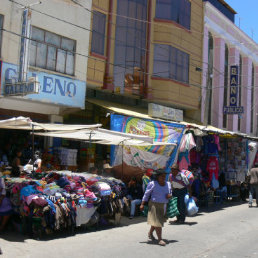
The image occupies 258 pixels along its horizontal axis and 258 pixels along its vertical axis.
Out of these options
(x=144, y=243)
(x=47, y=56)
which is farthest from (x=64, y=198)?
(x=47, y=56)

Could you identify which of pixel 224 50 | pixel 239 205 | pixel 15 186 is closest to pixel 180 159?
pixel 239 205

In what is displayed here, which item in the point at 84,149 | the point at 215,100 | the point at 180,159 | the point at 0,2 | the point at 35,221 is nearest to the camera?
the point at 35,221

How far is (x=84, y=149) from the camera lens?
1683 cm

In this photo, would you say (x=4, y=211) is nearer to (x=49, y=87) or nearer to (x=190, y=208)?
(x=190, y=208)

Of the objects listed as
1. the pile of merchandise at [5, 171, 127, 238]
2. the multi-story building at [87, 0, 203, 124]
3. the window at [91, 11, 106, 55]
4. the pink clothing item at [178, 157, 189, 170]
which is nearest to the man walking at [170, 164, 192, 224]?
the pile of merchandise at [5, 171, 127, 238]

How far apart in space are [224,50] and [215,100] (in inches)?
149

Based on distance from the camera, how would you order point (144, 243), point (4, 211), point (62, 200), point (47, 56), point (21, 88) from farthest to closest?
point (47, 56) < point (21, 88) < point (62, 200) < point (4, 211) < point (144, 243)

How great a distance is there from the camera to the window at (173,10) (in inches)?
829

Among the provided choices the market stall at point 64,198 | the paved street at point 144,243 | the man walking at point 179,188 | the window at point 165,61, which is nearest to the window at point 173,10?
the window at point 165,61

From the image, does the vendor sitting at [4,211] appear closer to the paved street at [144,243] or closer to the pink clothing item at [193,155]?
the paved street at [144,243]

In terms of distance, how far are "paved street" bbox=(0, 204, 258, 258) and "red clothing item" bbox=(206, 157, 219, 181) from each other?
4820mm

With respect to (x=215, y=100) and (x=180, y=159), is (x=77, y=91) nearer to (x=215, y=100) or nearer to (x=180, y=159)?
(x=180, y=159)

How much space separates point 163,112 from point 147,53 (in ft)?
12.6

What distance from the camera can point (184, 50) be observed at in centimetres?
2189
